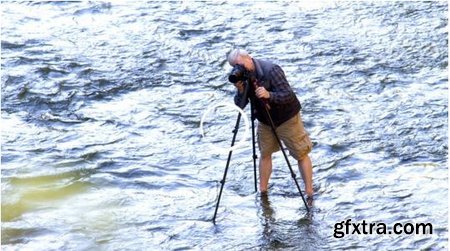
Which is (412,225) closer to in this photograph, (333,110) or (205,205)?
(205,205)

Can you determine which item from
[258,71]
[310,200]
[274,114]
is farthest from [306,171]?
[258,71]

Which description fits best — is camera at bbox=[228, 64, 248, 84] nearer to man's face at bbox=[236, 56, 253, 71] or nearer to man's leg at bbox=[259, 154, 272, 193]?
man's face at bbox=[236, 56, 253, 71]

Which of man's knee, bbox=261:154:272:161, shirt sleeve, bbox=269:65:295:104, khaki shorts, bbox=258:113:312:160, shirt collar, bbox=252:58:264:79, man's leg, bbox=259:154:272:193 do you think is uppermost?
shirt collar, bbox=252:58:264:79

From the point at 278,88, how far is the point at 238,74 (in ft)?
1.70

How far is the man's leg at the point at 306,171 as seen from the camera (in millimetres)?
10000

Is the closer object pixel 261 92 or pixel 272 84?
pixel 261 92

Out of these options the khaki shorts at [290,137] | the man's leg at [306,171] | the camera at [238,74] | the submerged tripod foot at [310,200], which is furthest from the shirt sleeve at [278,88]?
the submerged tripod foot at [310,200]

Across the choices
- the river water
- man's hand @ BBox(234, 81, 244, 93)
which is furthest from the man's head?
the river water

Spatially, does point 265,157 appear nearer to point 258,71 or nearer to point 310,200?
point 310,200

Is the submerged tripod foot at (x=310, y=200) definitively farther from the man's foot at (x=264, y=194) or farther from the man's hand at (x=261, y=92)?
the man's hand at (x=261, y=92)

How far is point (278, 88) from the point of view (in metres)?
9.30

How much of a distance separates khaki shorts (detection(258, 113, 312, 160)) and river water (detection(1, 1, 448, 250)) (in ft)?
2.09

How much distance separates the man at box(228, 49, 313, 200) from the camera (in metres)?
9.16

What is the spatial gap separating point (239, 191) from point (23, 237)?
7.85 feet
